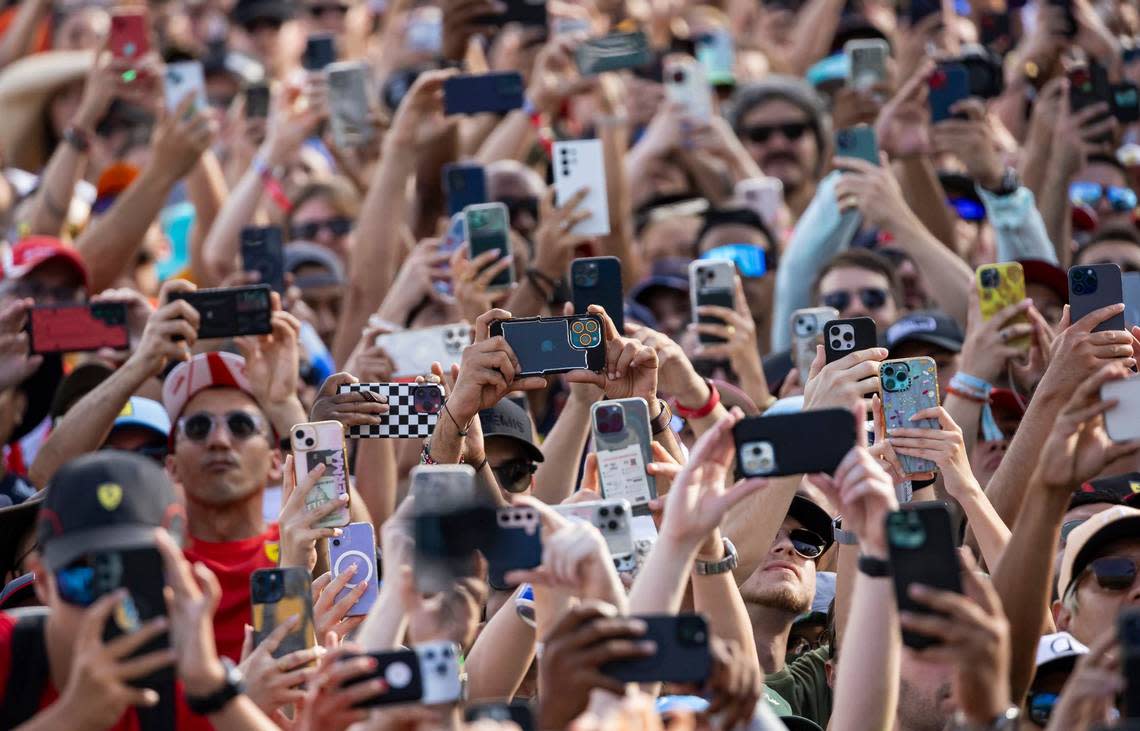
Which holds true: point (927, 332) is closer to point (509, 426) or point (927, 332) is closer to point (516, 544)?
point (509, 426)

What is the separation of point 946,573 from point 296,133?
6.14 m

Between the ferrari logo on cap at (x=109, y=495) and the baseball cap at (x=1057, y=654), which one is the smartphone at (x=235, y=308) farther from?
the baseball cap at (x=1057, y=654)

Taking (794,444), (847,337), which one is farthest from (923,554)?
(847,337)

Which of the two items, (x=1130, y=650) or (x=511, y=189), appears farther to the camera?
(x=511, y=189)

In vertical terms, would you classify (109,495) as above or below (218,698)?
above

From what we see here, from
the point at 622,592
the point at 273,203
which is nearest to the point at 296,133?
the point at 273,203

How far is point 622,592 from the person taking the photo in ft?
15.4

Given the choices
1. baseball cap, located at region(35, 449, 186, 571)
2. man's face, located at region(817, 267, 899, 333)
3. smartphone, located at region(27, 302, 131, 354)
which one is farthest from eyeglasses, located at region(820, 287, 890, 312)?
baseball cap, located at region(35, 449, 186, 571)

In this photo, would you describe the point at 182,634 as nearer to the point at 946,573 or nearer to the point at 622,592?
the point at 622,592

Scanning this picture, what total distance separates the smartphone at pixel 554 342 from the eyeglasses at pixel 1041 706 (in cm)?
166

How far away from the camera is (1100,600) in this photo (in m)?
5.69

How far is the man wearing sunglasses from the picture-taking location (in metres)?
5.63

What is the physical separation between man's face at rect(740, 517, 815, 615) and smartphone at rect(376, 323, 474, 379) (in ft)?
4.80

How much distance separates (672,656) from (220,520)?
9.75 feet
